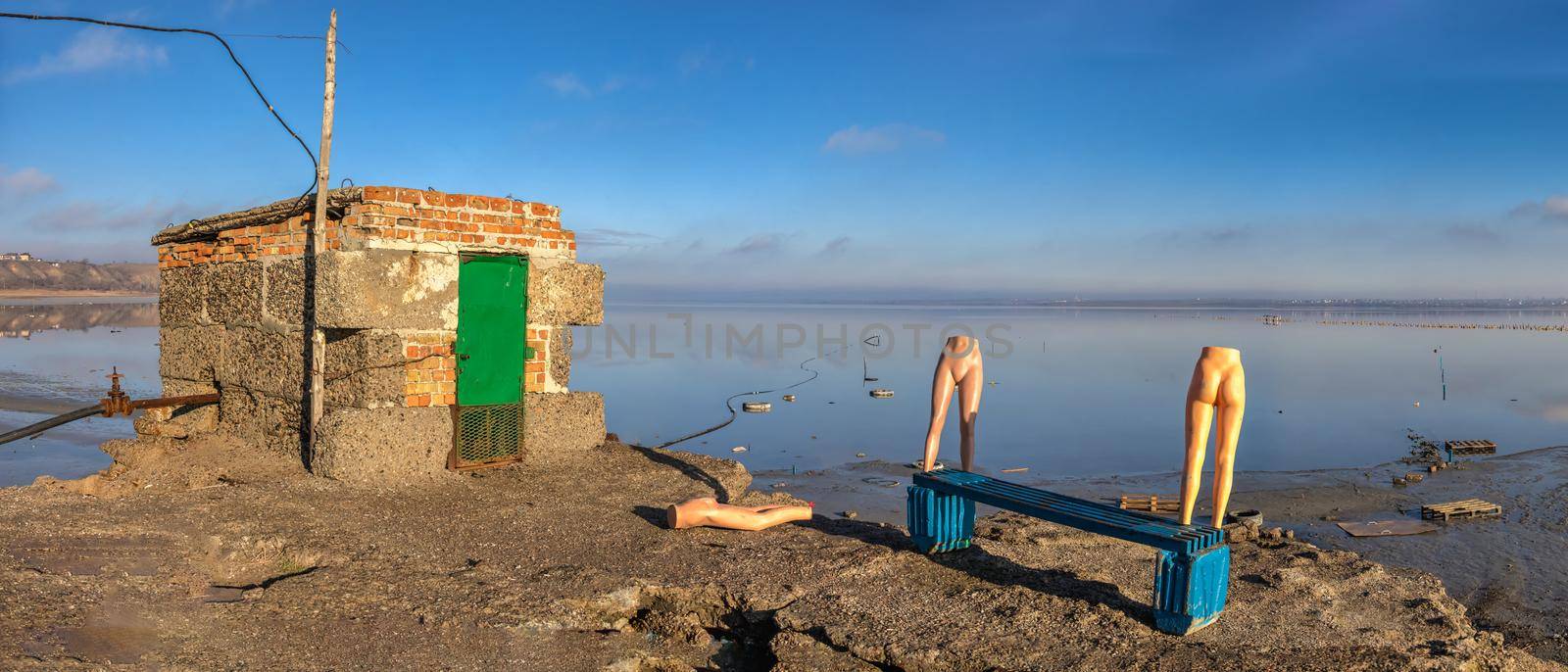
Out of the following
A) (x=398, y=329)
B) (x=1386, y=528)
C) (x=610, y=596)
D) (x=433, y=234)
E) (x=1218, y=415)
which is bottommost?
(x=1386, y=528)

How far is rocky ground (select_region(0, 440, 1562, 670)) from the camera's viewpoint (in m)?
4.07

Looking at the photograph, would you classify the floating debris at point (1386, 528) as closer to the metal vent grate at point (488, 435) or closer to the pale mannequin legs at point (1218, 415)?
the pale mannequin legs at point (1218, 415)

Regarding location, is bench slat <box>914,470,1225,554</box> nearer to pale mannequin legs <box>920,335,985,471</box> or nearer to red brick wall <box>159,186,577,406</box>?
pale mannequin legs <box>920,335,985,471</box>

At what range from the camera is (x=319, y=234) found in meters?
7.18

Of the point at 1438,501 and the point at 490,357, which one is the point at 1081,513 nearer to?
the point at 490,357

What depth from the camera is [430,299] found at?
7.39m

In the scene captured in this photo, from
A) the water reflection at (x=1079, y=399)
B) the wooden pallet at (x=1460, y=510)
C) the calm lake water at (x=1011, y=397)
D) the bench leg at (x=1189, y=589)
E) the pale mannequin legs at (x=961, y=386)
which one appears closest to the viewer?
the bench leg at (x=1189, y=589)

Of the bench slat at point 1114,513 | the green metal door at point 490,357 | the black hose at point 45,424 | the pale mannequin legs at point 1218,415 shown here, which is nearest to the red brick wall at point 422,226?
the green metal door at point 490,357

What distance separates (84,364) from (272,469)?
68.9ft

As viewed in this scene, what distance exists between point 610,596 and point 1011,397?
673 inches

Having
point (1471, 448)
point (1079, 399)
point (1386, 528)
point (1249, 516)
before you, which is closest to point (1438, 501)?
point (1386, 528)

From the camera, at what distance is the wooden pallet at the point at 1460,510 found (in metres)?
9.62

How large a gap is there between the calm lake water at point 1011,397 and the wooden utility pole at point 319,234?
5761mm

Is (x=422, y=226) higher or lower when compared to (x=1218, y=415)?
higher
